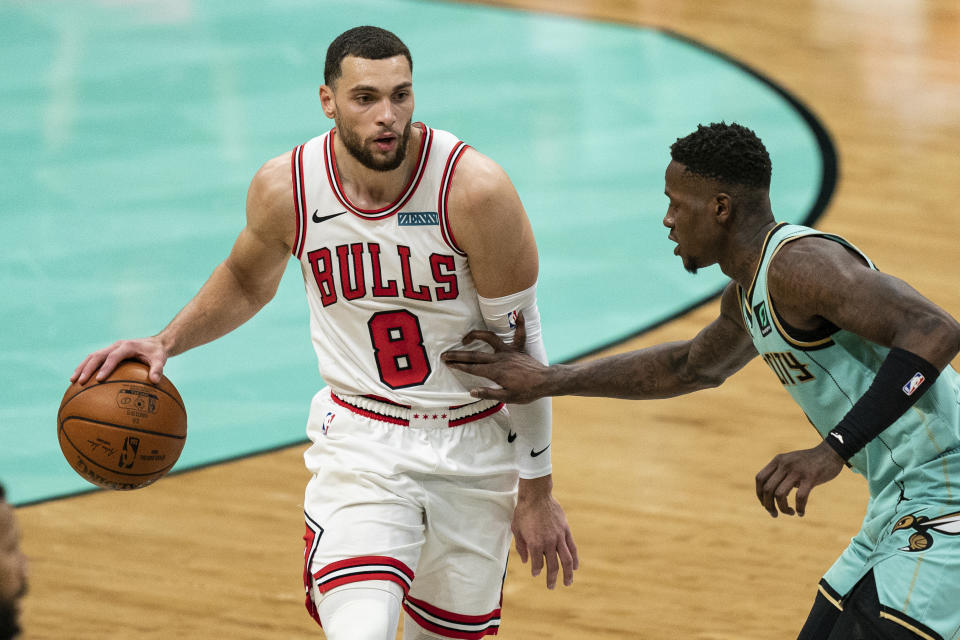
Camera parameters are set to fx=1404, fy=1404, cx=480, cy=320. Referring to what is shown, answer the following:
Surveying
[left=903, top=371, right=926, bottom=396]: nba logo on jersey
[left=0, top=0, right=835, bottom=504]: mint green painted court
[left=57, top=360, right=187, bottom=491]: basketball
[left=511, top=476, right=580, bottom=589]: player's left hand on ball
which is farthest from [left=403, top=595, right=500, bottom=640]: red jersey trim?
[left=0, top=0, right=835, bottom=504]: mint green painted court

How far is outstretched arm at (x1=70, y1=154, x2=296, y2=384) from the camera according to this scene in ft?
13.2

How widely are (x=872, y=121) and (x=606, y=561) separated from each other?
6152mm

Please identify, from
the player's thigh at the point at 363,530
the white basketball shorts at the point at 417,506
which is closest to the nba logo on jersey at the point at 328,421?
the white basketball shorts at the point at 417,506

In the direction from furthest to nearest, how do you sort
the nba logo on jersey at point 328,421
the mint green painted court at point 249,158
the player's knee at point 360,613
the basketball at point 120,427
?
the mint green painted court at point 249,158 → the nba logo on jersey at point 328,421 → the basketball at point 120,427 → the player's knee at point 360,613

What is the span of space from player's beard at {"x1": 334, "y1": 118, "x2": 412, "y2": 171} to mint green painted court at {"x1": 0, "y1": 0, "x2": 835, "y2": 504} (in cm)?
275

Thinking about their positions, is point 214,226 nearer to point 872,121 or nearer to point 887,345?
point 872,121

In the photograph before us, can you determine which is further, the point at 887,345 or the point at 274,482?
the point at 274,482

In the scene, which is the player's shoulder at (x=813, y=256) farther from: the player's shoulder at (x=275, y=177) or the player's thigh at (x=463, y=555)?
the player's shoulder at (x=275, y=177)

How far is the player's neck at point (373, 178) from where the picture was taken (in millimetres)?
3902

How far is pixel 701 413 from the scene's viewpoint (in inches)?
262

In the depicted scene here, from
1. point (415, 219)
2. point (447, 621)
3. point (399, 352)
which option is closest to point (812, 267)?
point (415, 219)

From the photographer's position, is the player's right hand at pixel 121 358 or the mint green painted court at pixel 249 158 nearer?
the player's right hand at pixel 121 358

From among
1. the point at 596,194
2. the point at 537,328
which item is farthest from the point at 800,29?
the point at 537,328

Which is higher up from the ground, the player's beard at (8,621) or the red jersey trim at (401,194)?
the red jersey trim at (401,194)
